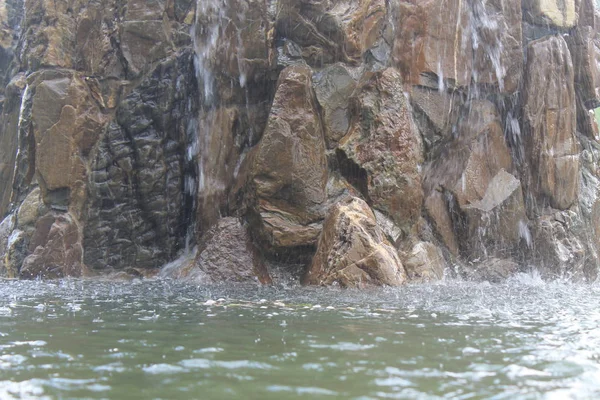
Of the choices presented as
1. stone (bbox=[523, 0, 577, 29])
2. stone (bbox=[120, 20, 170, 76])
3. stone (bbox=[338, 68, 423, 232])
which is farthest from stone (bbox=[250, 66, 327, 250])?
stone (bbox=[523, 0, 577, 29])

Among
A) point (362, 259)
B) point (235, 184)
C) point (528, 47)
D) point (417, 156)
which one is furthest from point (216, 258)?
point (528, 47)

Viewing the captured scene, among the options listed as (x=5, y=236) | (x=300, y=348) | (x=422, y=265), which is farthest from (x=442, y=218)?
→ (x=5, y=236)

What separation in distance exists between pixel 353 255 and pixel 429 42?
6969 millimetres

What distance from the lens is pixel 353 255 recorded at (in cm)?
1205

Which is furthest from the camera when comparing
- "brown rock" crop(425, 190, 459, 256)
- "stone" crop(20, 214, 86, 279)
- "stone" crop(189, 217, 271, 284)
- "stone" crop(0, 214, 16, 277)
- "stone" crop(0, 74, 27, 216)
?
"stone" crop(0, 74, 27, 216)

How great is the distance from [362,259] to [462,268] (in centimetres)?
461

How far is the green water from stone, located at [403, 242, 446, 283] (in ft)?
11.7

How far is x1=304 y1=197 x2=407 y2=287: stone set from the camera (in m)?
11.9

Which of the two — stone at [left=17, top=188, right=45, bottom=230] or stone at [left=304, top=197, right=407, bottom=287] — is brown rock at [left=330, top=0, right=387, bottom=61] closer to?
stone at [left=304, top=197, right=407, bottom=287]

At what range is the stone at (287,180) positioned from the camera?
Result: 543 inches

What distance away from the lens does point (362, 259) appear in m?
12.0

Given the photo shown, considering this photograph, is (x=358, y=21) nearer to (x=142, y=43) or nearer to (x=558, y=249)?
(x=142, y=43)

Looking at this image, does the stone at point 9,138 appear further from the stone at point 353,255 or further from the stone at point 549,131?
the stone at point 549,131

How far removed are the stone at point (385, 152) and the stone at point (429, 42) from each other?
112 centimetres
